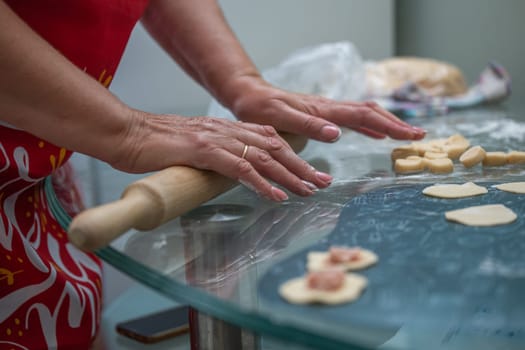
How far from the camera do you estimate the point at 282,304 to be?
17.4 inches

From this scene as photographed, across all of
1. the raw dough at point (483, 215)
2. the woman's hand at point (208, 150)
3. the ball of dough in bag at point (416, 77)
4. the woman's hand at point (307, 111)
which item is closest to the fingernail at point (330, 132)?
the woman's hand at point (307, 111)

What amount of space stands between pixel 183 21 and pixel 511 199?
58cm

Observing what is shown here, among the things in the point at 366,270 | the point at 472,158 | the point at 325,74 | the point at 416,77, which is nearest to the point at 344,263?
the point at 366,270

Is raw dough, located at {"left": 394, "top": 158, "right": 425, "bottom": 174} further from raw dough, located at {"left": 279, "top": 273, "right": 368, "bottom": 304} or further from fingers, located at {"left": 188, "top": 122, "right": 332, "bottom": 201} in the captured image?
raw dough, located at {"left": 279, "top": 273, "right": 368, "bottom": 304}

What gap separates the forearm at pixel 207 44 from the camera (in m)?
1.01

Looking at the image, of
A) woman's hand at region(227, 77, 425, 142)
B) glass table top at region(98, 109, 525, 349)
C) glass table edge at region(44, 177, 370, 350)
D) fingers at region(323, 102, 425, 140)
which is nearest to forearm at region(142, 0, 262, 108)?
woman's hand at region(227, 77, 425, 142)

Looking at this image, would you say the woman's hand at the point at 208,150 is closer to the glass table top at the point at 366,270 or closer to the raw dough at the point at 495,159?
the glass table top at the point at 366,270

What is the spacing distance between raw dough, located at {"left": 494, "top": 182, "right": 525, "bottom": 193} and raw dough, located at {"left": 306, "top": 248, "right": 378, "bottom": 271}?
0.26 metres

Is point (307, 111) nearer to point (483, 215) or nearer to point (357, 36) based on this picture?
point (483, 215)

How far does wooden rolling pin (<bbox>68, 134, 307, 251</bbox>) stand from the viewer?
1.64 ft

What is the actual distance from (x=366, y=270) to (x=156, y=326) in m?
0.72

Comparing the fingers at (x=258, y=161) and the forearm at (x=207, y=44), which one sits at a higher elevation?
the forearm at (x=207, y=44)

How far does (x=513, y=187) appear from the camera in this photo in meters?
0.72

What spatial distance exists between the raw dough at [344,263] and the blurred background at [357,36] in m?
1.20
